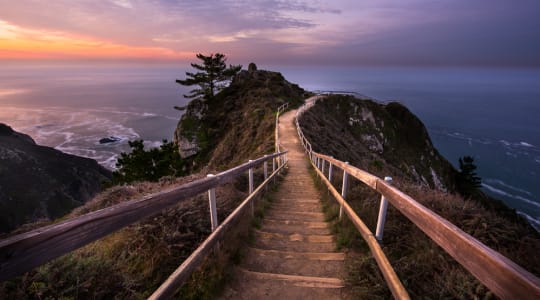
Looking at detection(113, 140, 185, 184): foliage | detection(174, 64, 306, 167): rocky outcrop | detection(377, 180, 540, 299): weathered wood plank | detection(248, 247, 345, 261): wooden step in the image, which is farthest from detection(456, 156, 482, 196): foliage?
detection(377, 180, 540, 299): weathered wood plank

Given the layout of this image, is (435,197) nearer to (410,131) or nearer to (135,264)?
(135,264)

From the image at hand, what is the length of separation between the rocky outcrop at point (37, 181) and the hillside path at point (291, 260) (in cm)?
5125

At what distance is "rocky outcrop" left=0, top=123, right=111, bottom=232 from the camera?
4512 cm

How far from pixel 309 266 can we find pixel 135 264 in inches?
87.6

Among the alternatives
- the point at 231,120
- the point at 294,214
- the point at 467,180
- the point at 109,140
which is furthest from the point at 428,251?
the point at 109,140

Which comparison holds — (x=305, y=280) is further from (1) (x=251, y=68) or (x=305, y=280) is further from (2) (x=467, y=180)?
(2) (x=467, y=180)

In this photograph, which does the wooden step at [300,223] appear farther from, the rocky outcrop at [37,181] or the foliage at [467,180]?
the foliage at [467,180]

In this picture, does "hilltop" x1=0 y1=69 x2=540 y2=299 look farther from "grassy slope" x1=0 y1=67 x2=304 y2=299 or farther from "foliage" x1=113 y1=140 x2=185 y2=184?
"foliage" x1=113 y1=140 x2=185 y2=184

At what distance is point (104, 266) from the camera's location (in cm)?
267

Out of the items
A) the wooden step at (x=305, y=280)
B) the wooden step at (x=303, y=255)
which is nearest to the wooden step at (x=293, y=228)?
the wooden step at (x=303, y=255)

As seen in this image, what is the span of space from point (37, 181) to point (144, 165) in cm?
4406

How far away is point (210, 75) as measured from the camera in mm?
44906

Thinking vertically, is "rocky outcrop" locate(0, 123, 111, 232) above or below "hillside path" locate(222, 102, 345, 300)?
below

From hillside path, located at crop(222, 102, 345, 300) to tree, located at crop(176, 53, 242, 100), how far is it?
41633 mm
